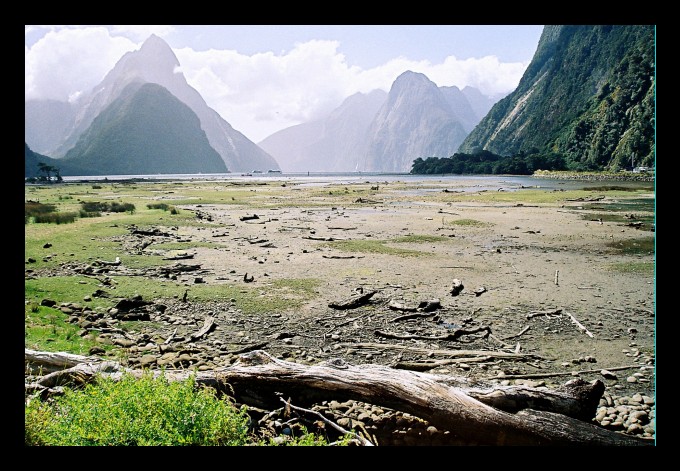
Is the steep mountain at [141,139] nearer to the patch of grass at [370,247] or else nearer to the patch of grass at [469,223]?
the patch of grass at [370,247]

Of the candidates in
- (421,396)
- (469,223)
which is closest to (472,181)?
(469,223)

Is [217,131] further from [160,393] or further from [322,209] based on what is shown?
[160,393]

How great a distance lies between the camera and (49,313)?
6230 mm

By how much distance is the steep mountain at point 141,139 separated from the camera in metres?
29.6

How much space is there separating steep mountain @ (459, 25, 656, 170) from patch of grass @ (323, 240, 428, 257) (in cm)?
1102

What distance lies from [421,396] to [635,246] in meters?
11.3

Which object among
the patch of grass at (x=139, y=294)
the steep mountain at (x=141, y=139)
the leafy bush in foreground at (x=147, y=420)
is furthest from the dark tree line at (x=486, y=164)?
the leafy bush in foreground at (x=147, y=420)

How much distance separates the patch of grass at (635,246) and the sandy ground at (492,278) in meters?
0.25

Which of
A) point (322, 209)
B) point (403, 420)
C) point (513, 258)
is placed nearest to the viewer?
point (403, 420)

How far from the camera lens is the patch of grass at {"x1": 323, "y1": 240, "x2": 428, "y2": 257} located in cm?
1181

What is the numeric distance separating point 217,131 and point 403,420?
29.3 meters

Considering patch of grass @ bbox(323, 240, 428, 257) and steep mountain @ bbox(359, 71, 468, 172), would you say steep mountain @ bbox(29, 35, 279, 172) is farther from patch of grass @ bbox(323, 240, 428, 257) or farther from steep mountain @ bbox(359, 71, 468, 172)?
steep mountain @ bbox(359, 71, 468, 172)

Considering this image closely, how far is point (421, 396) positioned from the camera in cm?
355
